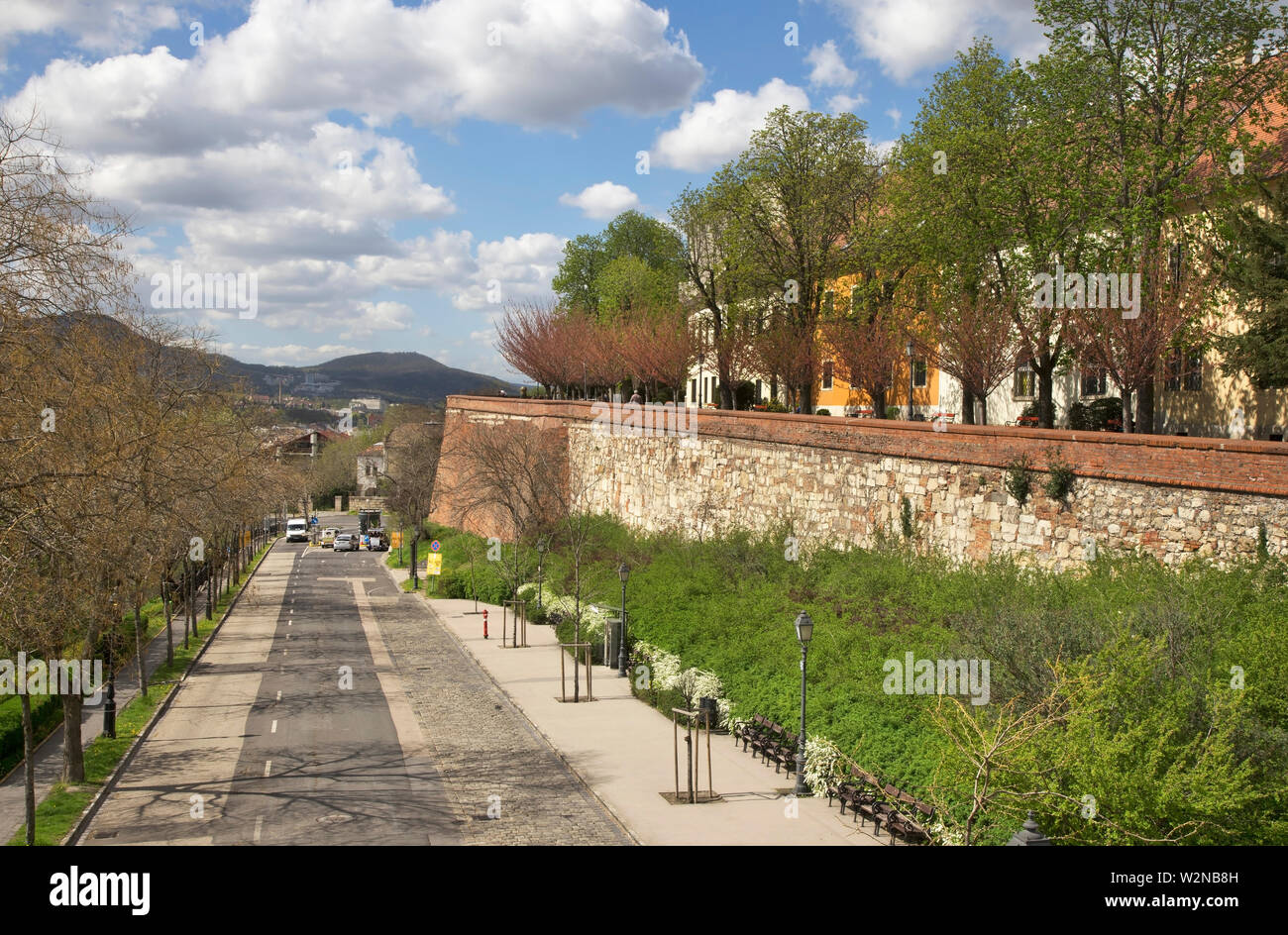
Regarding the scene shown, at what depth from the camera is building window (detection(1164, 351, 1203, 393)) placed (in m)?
25.5

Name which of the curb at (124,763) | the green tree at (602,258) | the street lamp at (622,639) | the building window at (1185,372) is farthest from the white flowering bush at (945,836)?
the green tree at (602,258)

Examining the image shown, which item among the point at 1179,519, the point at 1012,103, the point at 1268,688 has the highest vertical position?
the point at 1012,103

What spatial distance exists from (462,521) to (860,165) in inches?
1069

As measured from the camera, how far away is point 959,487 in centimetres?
2075

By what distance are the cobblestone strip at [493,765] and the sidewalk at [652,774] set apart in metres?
0.35

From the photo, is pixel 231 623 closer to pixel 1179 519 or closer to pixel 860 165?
pixel 860 165

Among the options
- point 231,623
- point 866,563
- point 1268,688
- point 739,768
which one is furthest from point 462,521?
point 1268,688

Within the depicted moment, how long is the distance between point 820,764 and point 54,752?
595 inches

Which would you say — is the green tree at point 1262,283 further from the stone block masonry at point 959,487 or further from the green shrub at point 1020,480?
the green shrub at point 1020,480

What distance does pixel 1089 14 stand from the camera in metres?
22.8

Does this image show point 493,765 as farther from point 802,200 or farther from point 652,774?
point 802,200

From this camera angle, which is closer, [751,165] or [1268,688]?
[1268,688]

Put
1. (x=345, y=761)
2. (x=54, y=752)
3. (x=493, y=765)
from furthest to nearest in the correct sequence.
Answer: (x=54, y=752) < (x=345, y=761) < (x=493, y=765)
